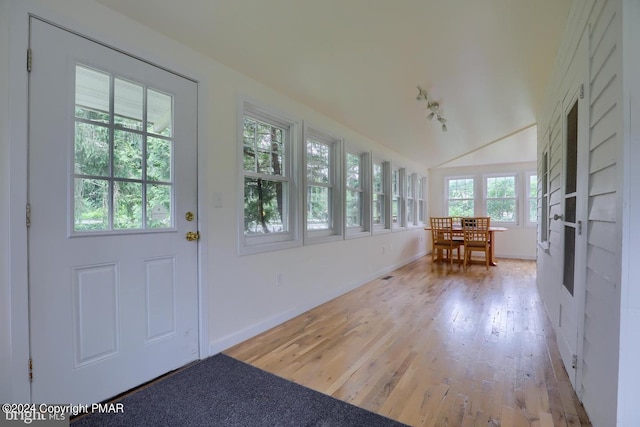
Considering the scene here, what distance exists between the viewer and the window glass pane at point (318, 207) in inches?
130

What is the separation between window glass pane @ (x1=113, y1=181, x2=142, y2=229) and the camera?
1671 mm

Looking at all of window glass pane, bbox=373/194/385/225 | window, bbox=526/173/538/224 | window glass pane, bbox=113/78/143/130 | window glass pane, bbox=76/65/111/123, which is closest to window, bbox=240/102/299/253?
window glass pane, bbox=113/78/143/130

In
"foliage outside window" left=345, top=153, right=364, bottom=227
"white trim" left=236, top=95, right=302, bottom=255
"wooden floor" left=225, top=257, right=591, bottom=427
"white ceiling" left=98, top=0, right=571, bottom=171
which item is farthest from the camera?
"foliage outside window" left=345, top=153, right=364, bottom=227

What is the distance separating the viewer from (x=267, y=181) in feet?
8.99

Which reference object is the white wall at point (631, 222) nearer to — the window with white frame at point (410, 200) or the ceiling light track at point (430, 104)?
the ceiling light track at point (430, 104)

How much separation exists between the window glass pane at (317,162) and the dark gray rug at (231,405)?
210 cm

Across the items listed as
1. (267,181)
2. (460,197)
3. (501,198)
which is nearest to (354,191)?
(267,181)

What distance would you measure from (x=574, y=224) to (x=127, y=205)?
8.87ft

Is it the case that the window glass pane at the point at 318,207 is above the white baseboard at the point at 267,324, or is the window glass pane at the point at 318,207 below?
above

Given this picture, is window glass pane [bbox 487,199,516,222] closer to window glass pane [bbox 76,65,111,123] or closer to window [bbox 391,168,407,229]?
window [bbox 391,168,407,229]

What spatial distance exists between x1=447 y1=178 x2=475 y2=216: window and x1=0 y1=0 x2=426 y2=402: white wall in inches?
170

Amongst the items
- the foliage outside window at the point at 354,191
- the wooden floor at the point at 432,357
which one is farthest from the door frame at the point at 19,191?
the foliage outside window at the point at 354,191

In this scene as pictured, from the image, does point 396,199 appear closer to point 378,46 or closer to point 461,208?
point 461,208

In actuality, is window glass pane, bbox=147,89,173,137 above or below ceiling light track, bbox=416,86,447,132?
below
